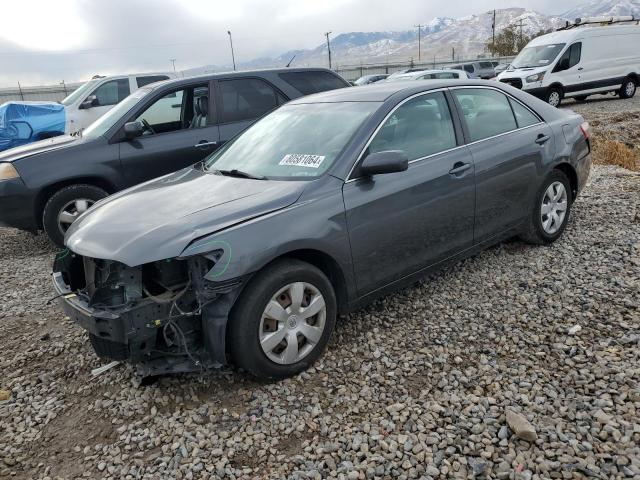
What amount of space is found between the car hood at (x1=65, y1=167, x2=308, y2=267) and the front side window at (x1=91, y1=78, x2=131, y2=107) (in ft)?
29.5

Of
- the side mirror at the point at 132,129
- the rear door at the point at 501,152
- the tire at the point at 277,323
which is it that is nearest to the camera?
the tire at the point at 277,323

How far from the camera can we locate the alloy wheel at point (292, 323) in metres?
2.93

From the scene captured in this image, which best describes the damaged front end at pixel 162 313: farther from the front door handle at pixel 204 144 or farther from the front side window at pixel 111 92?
the front side window at pixel 111 92

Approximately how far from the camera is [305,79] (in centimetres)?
678

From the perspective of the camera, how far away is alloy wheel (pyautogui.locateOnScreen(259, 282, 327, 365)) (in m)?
2.93

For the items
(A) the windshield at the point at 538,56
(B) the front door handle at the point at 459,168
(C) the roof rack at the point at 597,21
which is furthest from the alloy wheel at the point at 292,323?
(C) the roof rack at the point at 597,21

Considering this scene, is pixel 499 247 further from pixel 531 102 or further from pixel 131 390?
pixel 131 390

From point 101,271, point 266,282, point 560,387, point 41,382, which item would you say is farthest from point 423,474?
point 41,382

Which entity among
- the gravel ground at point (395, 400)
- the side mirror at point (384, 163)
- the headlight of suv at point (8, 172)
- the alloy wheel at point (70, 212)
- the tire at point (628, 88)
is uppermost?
the side mirror at point (384, 163)

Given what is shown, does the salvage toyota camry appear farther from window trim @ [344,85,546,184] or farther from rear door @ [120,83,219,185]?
rear door @ [120,83,219,185]

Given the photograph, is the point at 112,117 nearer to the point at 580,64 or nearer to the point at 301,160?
the point at 301,160

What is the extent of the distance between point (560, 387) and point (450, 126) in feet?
6.70

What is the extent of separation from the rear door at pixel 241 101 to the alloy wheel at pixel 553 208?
3196 mm

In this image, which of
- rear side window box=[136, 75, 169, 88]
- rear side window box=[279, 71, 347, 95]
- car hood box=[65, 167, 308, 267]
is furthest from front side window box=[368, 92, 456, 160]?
rear side window box=[136, 75, 169, 88]
